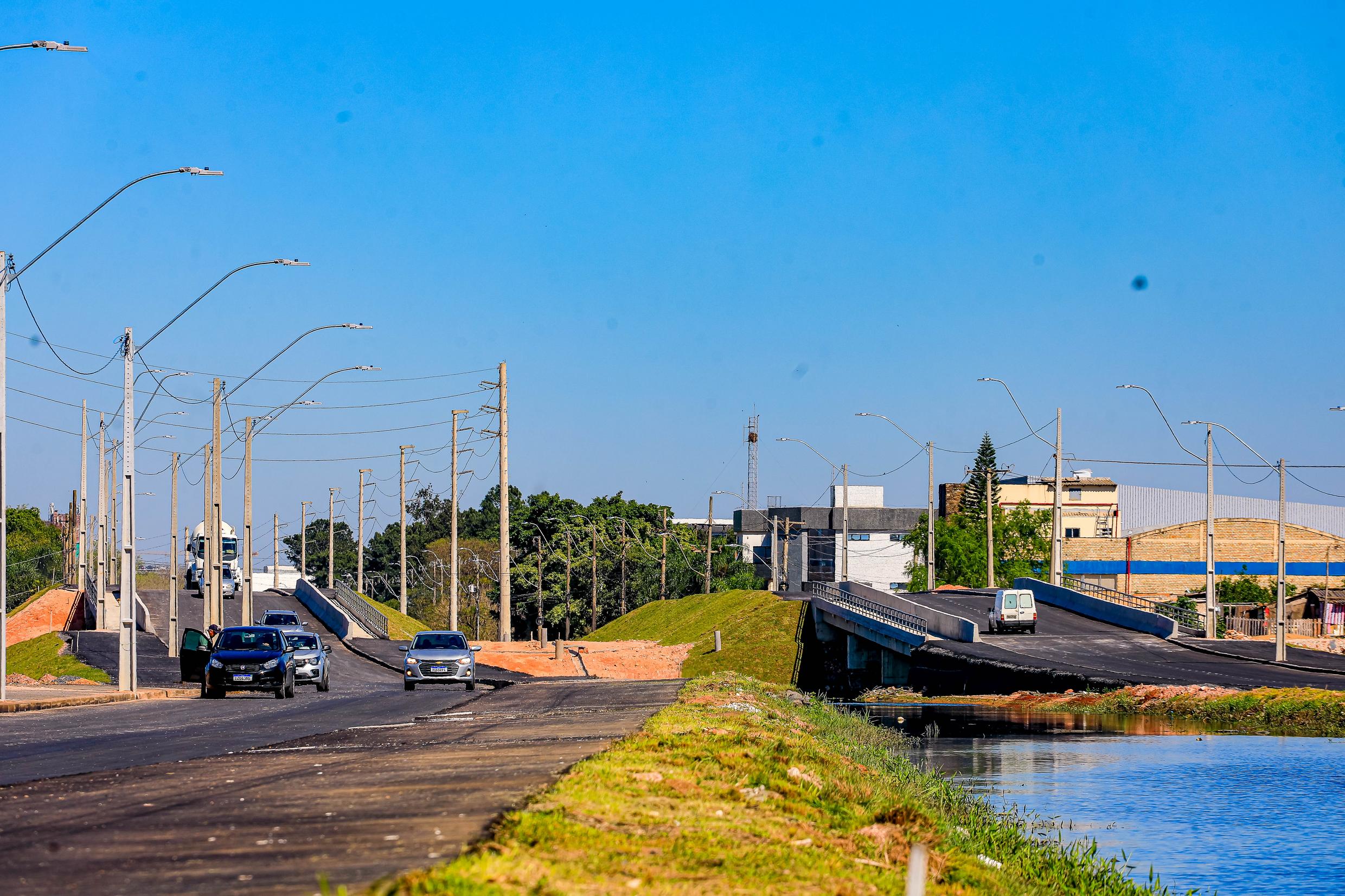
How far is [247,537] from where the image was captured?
5366 centimetres

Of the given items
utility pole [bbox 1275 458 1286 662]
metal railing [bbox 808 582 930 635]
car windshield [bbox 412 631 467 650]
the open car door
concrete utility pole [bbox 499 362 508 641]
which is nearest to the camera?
car windshield [bbox 412 631 467 650]

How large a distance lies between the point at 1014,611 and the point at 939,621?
11.4ft

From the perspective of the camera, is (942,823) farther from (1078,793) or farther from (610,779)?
(1078,793)

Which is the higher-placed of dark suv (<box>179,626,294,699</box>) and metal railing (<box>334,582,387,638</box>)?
dark suv (<box>179,626,294,699</box>)

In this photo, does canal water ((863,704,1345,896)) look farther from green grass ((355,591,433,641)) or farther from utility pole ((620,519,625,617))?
utility pole ((620,519,625,617))

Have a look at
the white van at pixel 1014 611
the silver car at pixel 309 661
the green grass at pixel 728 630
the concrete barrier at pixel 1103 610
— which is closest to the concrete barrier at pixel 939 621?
the white van at pixel 1014 611

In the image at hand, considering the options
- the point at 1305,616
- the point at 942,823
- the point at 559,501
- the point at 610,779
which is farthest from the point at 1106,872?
the point at 559,501

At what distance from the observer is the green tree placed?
467 ft

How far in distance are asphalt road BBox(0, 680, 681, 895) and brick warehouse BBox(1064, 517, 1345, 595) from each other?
351 ft

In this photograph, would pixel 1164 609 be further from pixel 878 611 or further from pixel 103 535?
pixel 103 535

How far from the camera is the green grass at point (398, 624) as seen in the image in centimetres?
7612

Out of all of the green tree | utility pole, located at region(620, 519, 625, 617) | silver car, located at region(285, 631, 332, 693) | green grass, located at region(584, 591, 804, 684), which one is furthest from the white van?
the green tree

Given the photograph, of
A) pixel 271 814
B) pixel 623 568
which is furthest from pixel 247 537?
pixel 623 568

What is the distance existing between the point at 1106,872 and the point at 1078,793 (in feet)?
29.2
